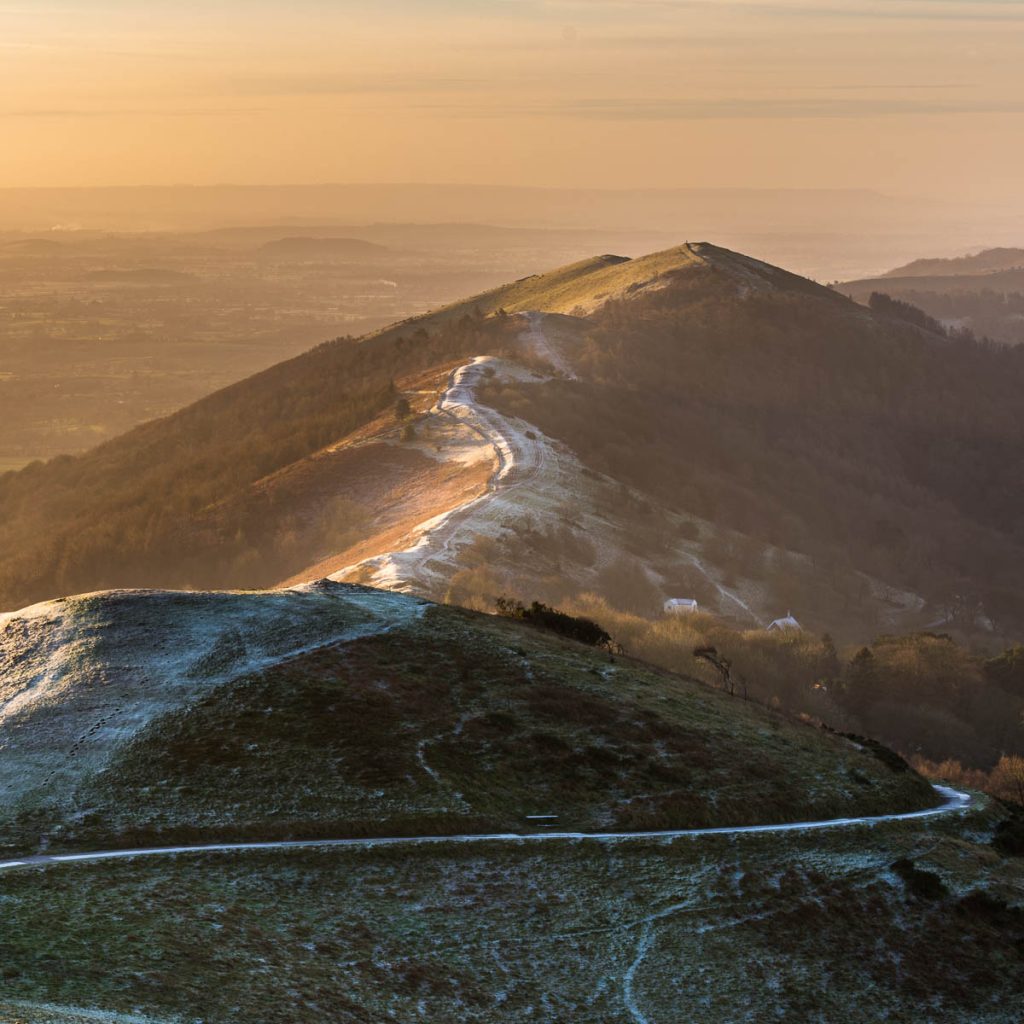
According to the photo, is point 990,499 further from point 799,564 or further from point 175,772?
point 175,772

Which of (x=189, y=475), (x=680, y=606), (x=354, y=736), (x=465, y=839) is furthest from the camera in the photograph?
(x=189, y=475)

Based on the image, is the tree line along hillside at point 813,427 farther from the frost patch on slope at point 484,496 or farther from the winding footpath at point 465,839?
the winding footpath at point 465,839

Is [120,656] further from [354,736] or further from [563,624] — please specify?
[563,624]

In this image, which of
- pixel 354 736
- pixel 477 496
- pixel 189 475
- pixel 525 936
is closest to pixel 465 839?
pixel 525 936

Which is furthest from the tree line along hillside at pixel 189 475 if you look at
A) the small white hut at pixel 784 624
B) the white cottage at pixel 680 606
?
the small white hut at pixel 784 624

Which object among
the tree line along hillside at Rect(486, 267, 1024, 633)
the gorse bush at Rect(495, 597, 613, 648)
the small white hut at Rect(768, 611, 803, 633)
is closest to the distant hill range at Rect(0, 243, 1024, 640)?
the tree line along hillside at Rect(486, 267, 1024, 633)

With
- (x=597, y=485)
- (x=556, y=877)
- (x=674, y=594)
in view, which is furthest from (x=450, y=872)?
(x=597, y=485)

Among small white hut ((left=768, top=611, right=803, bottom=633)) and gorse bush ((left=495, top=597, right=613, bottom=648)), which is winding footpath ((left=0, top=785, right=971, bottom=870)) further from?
small white hut ((left=768, top=611, right=803, bottom=633))
